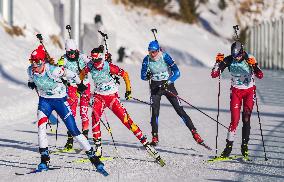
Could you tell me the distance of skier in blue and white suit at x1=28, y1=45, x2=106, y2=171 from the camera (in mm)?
9125

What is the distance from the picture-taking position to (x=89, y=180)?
8578 mm

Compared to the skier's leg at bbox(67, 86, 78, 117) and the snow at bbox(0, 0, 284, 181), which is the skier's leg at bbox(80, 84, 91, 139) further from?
the snow at bbox(0, 0, 284, 181)

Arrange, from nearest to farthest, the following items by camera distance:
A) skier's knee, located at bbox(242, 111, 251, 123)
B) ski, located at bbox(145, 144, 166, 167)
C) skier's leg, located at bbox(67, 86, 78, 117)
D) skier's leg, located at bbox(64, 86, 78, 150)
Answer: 1. ski, located at bbox(145, 144, 166, 167)
2. skier's knee, located at bbox(242, 111, 251, 123)
3. skier's leg, located at bbox(64, 86, 78, 150)
4. skier's leg, located at bbox(67, 86, 78, 117)

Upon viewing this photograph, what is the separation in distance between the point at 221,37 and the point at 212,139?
42240 mm

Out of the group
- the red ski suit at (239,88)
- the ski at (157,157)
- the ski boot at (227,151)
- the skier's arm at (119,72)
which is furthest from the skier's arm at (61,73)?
the ski boot at (227,151)

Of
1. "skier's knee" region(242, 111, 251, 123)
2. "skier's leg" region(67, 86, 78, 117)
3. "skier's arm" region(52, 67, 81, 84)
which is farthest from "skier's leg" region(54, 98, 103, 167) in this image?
"skier's knee" region(242, 111, 251, 123)

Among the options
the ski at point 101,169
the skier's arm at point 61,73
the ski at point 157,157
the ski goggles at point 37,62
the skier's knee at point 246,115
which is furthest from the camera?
the skier's knee at point 246,115

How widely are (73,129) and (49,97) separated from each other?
61 centimetres

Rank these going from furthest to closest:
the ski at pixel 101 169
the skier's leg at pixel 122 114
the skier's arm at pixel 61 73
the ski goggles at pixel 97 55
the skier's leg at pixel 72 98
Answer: the skier's leg at pixel 72 98, the skier's leg at pixel 122 114, the ski goggles at pixel 97 55, the skier's arm at pixel 61 73, the ski at pixel 101 169

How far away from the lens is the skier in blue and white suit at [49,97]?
9.12 m

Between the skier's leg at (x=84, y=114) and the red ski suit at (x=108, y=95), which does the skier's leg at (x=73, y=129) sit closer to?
the red ski suit at (x=108, y=95)

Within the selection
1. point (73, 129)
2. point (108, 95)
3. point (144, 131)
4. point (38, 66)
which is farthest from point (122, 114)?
point (144, 131)

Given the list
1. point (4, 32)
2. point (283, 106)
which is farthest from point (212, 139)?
point (4, 32)

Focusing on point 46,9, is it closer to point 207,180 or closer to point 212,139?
point 212,139
